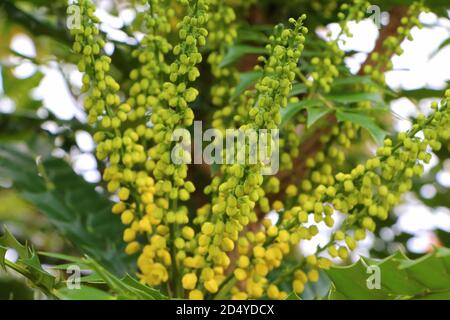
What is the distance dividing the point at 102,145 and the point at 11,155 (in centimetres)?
55

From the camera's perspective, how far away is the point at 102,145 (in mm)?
1097

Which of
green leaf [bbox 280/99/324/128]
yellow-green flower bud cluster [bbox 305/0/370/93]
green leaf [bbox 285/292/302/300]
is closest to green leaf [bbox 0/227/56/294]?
green leaf [bbox 285/292/302/300]

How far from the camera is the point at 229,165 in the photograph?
1.04m

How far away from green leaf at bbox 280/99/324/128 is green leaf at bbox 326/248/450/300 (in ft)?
0.86

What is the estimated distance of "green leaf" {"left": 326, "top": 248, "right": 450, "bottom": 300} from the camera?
881 millimetres

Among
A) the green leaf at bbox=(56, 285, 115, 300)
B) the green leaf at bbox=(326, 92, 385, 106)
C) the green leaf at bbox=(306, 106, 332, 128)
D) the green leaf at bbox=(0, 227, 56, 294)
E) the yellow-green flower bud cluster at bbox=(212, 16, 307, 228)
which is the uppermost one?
the green leaf at bbox=(326, 92, 385, 106)

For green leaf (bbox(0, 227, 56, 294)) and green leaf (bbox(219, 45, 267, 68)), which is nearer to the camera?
green leaf (bbox(0, 227, 56, 294))

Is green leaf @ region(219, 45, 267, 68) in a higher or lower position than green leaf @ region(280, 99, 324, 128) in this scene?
higher

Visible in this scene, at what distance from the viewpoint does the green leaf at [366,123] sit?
1098 millimetres

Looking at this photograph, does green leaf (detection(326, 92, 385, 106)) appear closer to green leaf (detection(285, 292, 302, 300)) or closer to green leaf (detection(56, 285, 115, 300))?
green leaf (detection(285, 292, 302, 300))

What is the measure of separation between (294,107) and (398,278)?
1.08 ft

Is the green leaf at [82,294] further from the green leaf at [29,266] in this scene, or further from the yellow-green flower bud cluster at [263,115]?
the yellow-green flower bud cluster at [263,115]
